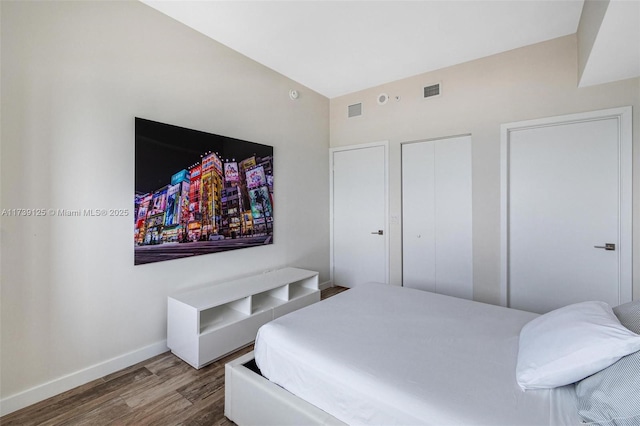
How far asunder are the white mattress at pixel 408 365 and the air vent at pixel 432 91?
2453mm

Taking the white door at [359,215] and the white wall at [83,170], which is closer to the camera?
the white wall at [83,170]

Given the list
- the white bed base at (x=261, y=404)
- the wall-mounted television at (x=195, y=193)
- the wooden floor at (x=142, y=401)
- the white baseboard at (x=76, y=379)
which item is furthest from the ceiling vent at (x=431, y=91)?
the white baseboard at (x=76, y=379)

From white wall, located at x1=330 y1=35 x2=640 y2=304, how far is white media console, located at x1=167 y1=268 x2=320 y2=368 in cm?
161

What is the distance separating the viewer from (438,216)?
3.42 m

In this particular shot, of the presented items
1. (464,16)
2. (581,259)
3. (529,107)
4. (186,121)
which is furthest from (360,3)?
(581,259)

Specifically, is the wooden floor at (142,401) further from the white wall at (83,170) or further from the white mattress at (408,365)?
the white mattress at (408,365)

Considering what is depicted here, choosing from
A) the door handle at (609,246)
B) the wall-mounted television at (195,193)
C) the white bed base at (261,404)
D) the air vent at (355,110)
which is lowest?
the white bed base at (261,404)

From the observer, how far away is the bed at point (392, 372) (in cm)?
104

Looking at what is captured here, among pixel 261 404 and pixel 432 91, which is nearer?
pixel 261 404

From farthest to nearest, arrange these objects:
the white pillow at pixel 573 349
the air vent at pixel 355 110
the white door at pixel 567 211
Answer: the air vent at pixel 355 110 < the white door at pixel 567 211 < the white pillow at pixel 573 349

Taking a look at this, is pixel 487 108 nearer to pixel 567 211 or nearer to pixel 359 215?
pixel 567 211

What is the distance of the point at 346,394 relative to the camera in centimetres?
120

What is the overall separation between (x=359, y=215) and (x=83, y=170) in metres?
2.97

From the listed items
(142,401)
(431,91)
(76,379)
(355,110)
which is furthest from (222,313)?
(431,91)
